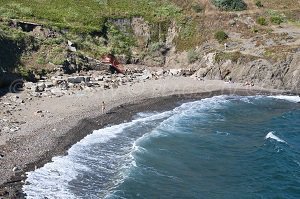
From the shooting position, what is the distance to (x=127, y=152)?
47.3 metres

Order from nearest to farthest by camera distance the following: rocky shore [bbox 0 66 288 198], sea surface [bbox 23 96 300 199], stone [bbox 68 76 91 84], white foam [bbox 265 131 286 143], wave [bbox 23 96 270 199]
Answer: wave [bbox 23 96 270 199]
sea surface [bbox 23 96 300 199]
rocky shore [bbox 0 66 288 198]
white foam [bbox 265 131 286 143]
stone [bbox 68 76 91 84]

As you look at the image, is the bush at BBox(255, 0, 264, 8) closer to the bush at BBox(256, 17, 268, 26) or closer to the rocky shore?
the bush at BBox(256, 17, 268, 26)

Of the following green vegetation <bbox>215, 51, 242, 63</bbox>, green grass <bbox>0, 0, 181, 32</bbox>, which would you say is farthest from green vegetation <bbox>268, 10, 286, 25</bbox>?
green grass <bbox>0, 0, 181, 32</bbox>

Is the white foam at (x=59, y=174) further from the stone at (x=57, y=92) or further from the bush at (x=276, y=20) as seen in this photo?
the bush at (x=276, y=20)

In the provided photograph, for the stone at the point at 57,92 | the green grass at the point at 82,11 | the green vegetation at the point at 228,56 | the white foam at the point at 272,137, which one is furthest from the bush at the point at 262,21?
the stone at the point at 57,92

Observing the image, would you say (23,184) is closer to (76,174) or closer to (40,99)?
(76,174)

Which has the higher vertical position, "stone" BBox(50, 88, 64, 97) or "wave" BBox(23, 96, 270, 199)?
"stone" BBox(50, 88, 64, 97)

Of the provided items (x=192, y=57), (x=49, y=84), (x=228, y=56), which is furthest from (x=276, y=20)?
(x=49, y=84)

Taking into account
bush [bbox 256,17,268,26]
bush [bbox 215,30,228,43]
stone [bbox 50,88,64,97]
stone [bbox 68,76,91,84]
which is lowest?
stone [bbox 50,88,64,97]

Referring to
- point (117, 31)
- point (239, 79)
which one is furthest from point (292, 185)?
point (117, 31)

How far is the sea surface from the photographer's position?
3953 cm

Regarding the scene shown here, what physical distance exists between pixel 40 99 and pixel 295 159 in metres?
31.1

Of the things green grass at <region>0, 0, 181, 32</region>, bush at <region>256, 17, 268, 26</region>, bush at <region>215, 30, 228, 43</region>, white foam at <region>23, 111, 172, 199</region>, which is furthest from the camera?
bush at <region>256, 17, 268, 26</region>

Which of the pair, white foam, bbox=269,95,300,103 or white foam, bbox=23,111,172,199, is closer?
white foam, bbox=23,111,172,199
